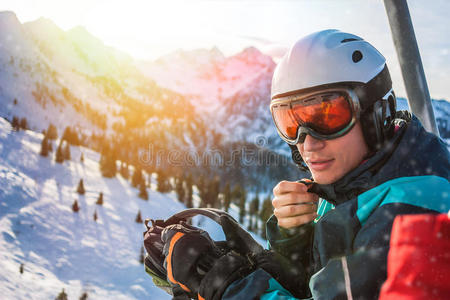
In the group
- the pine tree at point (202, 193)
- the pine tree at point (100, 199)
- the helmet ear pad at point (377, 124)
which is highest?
the helmet ear pad at point (377, 124)

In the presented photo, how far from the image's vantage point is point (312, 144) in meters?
1.32

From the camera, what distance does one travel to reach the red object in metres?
0.64

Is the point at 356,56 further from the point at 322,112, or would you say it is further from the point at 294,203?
the point at 294,203

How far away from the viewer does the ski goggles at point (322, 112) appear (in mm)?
1248

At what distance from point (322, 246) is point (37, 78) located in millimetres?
4679

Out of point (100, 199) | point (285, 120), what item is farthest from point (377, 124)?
point (100, 199)

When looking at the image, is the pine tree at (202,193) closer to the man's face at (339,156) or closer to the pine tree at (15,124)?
the pine tree at (15,124)

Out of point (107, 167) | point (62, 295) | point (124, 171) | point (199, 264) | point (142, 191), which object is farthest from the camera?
point (124, 171)

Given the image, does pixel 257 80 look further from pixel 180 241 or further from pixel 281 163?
pixel 180 241

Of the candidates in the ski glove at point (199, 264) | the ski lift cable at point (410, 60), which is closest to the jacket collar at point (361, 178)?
the ski glove at point (199, 264)

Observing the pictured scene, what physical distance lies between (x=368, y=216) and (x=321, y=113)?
0.57m

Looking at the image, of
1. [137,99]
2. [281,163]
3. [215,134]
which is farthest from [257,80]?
[281,163]

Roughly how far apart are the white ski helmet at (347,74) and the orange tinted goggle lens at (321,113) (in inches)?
2.1

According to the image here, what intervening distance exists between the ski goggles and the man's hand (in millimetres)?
277
